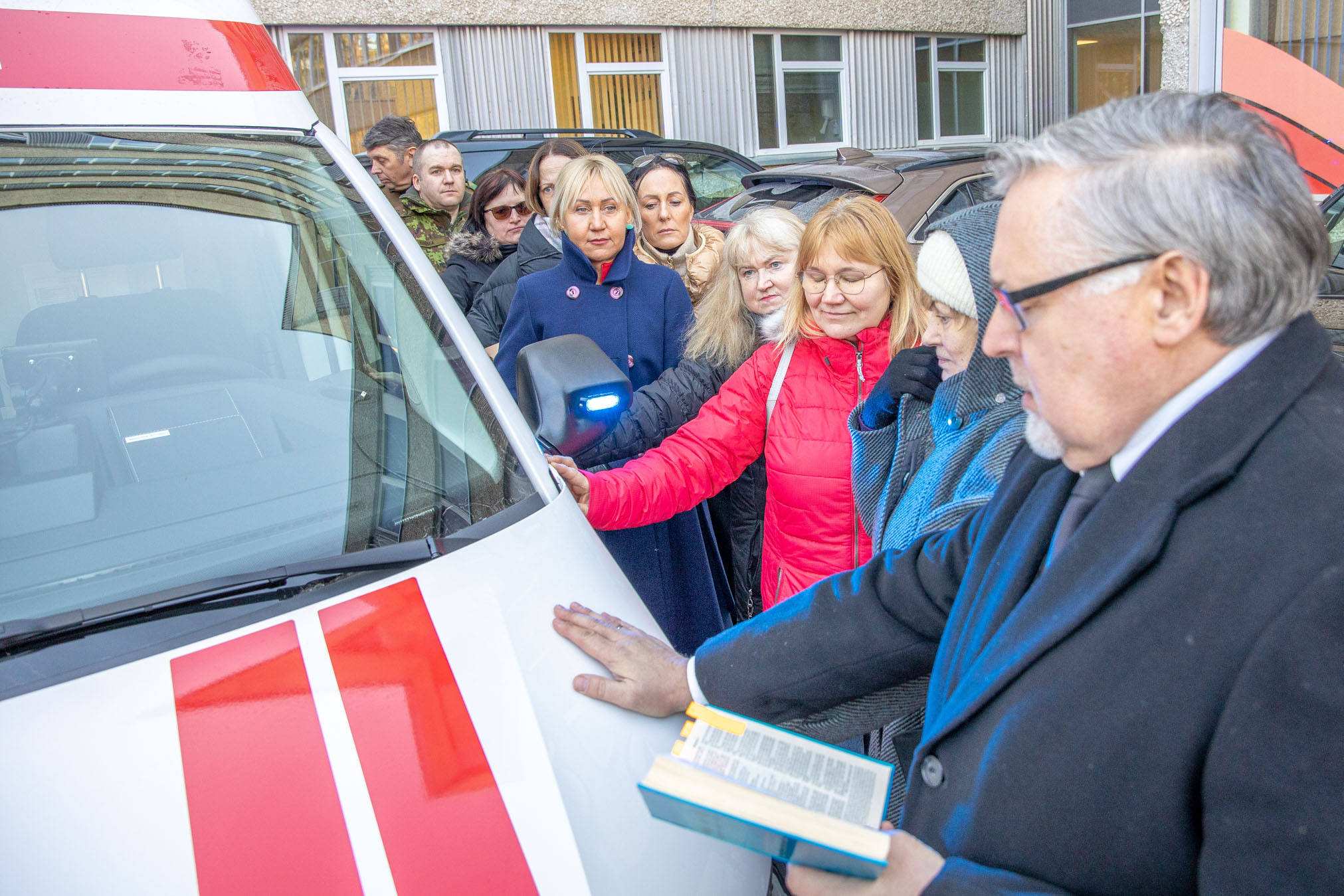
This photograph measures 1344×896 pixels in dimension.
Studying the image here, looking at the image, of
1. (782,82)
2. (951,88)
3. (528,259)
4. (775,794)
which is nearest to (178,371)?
(775,794)

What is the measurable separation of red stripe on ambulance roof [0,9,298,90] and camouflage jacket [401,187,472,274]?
302 centimetres

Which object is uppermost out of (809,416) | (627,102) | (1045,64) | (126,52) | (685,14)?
(685,14)

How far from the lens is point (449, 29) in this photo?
13516mm

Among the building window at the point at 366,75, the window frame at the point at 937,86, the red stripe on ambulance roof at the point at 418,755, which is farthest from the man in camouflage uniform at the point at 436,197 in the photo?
the window frame at the point at 937,86

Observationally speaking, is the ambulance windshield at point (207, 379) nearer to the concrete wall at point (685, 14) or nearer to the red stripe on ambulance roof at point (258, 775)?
the red stripe on ambulance roof at point (258, 775)

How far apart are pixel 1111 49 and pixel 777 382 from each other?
1902cm

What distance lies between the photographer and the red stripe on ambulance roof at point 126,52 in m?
1.85

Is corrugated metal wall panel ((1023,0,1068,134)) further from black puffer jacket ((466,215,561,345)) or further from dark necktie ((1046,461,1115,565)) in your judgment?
dark necktie ((1046,461,1115,565))

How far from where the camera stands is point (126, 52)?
1.93 metres

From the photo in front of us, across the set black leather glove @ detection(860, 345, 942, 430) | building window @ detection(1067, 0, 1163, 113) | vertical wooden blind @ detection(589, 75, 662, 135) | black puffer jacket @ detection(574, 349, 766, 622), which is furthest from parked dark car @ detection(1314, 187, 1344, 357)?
building window @ detection(1067, 0, 1163, 113)

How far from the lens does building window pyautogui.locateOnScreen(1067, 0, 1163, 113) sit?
17578 mm

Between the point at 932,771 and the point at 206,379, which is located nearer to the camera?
the point at 932,771

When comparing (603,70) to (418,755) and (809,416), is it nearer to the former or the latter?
(809,416)

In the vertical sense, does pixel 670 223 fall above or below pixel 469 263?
above
